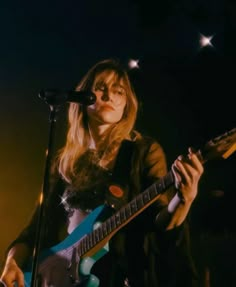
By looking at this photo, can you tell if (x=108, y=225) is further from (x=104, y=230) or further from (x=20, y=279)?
(x=20, y=279)

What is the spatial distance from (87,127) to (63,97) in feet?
2.03

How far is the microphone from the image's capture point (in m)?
1.79

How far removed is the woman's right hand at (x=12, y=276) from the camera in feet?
6.59

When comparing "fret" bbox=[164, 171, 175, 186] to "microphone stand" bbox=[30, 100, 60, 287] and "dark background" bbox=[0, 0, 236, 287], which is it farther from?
"microphone stand" bbox=[30, 100, 60, 287]

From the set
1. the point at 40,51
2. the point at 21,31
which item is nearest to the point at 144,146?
the point at 40,51

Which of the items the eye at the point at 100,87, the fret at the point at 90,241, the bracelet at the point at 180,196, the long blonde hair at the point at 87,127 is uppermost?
the eye at the point at 100,87

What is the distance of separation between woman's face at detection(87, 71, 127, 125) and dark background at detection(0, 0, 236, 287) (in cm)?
11

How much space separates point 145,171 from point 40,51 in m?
1.09

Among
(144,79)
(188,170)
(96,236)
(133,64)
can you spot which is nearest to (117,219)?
(96,236)

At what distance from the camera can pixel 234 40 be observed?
221 centimetres

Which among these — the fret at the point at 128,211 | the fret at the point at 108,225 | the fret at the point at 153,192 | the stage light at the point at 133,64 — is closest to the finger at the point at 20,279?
the fret at the point at 108,225

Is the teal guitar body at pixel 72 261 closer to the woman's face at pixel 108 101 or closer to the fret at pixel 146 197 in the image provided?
the fret at pixel 146 197

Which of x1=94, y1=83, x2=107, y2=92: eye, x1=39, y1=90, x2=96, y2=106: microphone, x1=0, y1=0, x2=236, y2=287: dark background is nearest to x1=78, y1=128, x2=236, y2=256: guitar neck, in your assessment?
x1=0, y1=0, x2=236, y2=287: dark background

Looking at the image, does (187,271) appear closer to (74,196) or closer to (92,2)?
(74,196)
